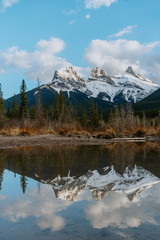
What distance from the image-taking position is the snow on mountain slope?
589cm

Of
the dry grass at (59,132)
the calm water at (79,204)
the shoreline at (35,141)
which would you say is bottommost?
the calm water at (79,204)

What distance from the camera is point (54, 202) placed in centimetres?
522

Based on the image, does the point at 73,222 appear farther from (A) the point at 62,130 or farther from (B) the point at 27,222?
(A) the point at 62,130

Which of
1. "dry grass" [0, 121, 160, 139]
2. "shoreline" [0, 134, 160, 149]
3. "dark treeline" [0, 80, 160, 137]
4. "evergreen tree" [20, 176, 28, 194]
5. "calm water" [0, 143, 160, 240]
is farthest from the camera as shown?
"dark treeline" [0, 80, 160, 137]

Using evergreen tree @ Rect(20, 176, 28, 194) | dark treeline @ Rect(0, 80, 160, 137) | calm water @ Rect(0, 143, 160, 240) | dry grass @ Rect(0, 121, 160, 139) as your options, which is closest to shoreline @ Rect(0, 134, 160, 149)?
dry grass @ Rect(0, 121, 160, 139)

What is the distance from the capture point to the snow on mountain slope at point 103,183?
5887 millimetres

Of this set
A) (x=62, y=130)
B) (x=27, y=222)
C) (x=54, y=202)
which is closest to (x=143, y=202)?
(x=54, y=202)

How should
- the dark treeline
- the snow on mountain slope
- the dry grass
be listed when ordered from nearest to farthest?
the snow on mountain slope < the dry grass < the dark treeline

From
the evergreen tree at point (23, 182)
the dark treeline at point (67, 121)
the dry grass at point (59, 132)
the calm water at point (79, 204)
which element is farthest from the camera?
the dark treeline at point (67, 121)

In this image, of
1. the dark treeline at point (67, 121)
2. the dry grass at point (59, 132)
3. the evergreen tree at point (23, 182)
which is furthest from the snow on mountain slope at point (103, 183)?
the dark treeline at point (67, 121)

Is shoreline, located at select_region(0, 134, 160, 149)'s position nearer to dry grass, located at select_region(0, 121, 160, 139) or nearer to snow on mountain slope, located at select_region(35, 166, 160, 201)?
dry grass, located at select_region(0, 121, 160, 139)

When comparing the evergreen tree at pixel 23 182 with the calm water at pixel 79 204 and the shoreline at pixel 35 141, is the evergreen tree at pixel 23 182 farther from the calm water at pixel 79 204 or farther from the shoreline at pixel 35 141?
the shoreline at pixel 35 141

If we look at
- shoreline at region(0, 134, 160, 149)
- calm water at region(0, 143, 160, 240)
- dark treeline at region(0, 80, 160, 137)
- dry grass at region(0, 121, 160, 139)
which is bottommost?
calm water at region(0, 143, 160, 240)

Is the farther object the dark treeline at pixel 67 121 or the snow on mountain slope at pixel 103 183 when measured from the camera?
the dark treeline at pixel 67 121
